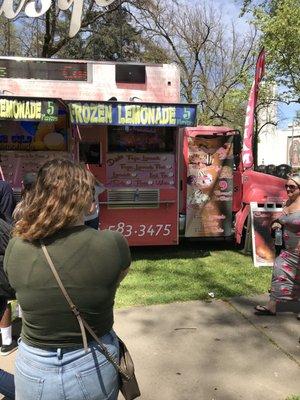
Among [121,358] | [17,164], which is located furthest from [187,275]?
[121,358]

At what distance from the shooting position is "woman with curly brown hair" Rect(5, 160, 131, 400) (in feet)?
6.45

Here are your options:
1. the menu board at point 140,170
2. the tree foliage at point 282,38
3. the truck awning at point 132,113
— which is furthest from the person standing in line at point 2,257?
the tree foliage at point 282,38

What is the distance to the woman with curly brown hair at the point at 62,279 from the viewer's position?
Answer: 1965 mm

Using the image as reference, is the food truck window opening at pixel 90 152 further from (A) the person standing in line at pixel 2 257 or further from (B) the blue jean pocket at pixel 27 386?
(B) the blue jean pocket at pixel 27 386

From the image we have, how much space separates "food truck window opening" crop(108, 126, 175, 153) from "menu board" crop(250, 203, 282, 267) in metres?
1.69

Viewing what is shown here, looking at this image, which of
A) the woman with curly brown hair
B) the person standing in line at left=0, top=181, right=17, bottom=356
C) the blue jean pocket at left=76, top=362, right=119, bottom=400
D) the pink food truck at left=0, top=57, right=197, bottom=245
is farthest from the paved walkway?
the pink food truck at left=0, top=57, right=197, bottom=245

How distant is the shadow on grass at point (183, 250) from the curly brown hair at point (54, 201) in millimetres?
6099

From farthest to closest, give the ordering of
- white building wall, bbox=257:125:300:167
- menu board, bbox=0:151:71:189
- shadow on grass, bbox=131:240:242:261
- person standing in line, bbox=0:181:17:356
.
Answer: white building wall, bbox=257:125:300:167
shadow on grass, bbox=131:240:242:261
menu board, bbox=0:151:71:189
person standing in line, bbox=0:181:17:356

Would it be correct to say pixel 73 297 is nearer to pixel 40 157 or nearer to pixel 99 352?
pixel 99 352

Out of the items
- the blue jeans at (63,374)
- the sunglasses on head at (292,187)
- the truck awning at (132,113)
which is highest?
the truck awning at (132,113)

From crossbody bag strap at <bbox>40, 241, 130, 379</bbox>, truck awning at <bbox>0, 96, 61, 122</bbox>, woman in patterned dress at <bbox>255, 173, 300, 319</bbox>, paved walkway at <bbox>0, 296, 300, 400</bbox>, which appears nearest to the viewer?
crossbody bag strap at <bbox>40, 241, 130, 379</bbox>

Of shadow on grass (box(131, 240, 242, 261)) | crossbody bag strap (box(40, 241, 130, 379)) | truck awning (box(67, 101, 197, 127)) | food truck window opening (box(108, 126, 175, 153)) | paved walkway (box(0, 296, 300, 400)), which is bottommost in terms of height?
shadow on grass (box(131, 240, 242, 261))

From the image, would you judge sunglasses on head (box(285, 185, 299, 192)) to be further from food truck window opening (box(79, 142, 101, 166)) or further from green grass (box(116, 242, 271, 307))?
food truck window opening (box(79, 142, 101, 166))

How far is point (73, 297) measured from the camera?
6.45 feet
